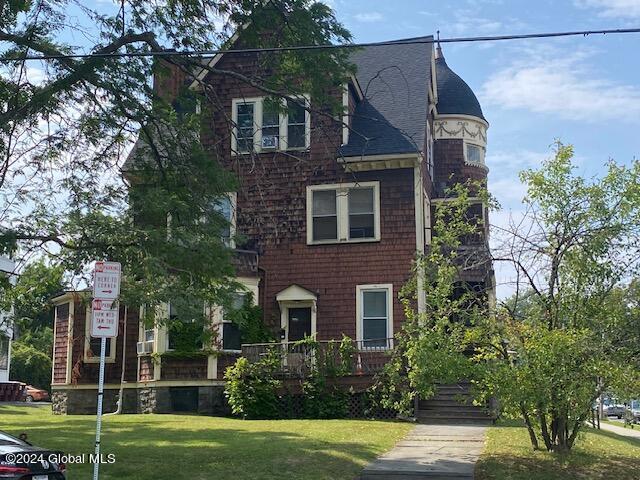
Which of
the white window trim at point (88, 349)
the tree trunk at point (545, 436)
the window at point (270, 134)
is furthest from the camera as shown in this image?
the white window trim at point (88, 349)

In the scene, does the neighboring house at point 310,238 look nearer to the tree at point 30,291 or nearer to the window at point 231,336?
the window at point 231,336

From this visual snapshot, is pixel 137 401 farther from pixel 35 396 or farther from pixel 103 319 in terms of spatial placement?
pixel 35 396

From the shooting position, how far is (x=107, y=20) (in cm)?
1476

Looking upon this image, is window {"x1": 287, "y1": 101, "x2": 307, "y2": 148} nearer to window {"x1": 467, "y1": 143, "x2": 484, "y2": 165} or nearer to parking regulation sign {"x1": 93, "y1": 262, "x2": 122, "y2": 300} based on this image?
window {"x1": 467, "y1": 143, "x2": 484, "y2": 165}

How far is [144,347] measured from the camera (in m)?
23.7

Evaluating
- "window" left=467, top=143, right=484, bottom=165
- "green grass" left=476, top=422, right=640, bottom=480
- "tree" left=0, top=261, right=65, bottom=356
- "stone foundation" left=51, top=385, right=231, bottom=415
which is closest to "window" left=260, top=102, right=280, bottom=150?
"stone foundation" left=51, top=385, right=231, bottom=415

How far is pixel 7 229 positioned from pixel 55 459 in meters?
5.52

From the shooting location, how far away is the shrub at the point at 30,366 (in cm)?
5531

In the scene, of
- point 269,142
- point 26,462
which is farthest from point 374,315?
point 26,462

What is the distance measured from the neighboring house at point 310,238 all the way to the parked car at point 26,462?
1260 cm

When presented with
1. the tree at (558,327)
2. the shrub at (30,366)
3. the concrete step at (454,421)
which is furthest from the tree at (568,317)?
the shrub at (30,366)

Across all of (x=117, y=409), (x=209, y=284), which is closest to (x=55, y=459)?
(x=209, y=284)

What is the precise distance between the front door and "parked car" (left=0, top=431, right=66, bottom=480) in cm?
1490

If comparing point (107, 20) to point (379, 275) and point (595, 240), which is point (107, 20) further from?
point (379, 275)
